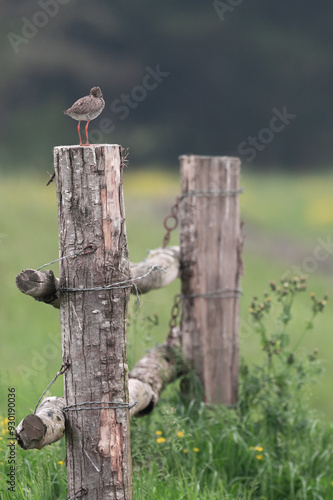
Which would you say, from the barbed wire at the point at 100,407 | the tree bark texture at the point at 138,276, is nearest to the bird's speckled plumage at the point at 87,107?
the tree bark texture at the point at 138,276

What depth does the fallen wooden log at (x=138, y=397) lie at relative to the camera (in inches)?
77.7

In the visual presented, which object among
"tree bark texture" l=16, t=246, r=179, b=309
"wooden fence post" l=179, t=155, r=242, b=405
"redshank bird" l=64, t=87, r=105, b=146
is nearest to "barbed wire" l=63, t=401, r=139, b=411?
"tree bark texture" l=16, t=246, r=179, b=309

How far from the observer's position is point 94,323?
214cm

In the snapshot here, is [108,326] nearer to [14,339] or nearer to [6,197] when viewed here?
[14,339]

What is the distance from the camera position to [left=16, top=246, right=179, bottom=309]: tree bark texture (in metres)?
2.01

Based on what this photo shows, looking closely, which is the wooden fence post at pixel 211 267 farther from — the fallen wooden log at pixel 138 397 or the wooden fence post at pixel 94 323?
the wooden fence post at pixel 94 323

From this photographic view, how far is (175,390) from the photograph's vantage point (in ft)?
12.1

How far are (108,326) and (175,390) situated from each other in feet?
5.45

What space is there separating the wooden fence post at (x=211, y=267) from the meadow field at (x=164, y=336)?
0.22m

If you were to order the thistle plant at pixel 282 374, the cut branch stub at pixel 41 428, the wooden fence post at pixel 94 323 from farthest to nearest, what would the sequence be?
the thistle plant at pixel 282 374 → the wooden fence post at pixel 94 323 → the cut branch stub at pixel 41 428

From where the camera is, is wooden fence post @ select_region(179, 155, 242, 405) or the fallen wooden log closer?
the fallen wooden log

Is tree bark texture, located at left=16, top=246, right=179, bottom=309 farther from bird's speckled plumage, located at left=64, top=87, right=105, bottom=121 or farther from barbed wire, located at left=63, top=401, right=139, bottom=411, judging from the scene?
bird's speckled plumage, located at left=64, top=87, right=105, bottom=121

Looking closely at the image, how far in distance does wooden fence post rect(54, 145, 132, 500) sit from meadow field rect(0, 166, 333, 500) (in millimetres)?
259

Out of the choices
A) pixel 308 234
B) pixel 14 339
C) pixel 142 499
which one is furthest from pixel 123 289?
pixel 308 234
